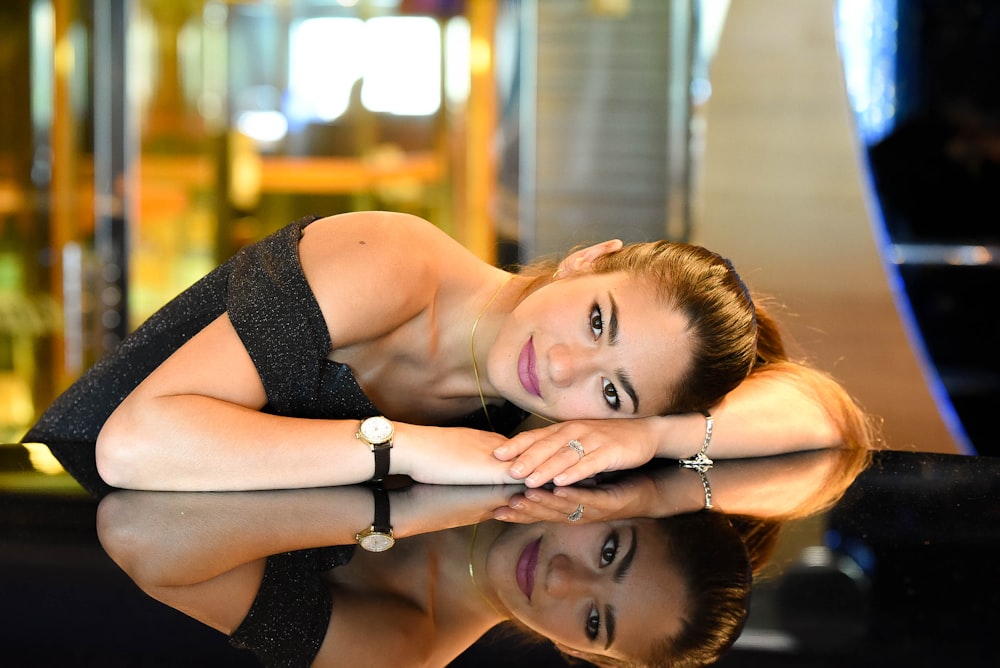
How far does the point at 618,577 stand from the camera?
66 centimetres

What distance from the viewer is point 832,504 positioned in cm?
92

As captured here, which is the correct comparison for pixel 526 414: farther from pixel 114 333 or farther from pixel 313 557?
pixel 114 333

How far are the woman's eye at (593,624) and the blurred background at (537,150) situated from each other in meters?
1.98

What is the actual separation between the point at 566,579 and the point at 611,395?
1.55ft

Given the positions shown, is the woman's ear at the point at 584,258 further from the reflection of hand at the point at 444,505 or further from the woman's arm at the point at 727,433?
the reflection of hand at the point at 444,505

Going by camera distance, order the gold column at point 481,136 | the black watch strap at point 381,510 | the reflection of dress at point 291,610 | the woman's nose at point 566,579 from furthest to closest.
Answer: the gold column at point 481,136
the black watch strap at point 381,510
the woman's nose at point 566,579
the reflection of dress at point 291,610

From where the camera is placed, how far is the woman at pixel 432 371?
983mm

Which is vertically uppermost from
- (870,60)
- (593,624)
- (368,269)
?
(870,60)

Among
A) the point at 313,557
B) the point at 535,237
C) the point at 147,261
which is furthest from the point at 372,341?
the point at 147,261

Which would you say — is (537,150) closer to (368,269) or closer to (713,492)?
(368,269)

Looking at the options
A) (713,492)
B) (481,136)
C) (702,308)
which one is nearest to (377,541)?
(713,492)

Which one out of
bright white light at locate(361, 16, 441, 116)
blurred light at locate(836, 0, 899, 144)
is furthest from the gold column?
blurred light at locate(836, 0, 899, 144)

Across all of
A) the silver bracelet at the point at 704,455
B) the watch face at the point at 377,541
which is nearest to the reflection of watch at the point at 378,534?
the watch face at the point at 377,541

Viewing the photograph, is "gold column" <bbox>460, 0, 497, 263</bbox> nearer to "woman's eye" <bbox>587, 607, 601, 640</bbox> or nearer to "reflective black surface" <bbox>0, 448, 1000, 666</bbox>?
"reflective black surface" <bbox>0, 448, 1000, 666</bbox>
